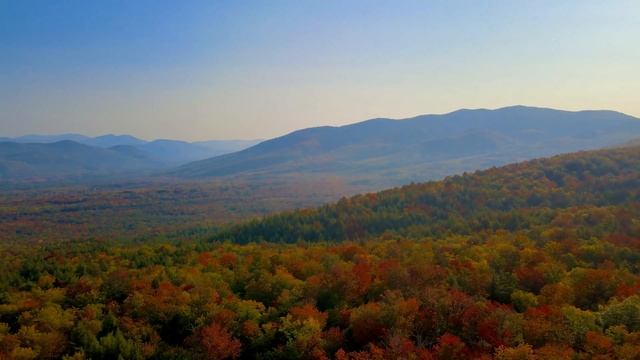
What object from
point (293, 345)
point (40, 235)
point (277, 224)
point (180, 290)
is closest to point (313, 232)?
point (277, 224)

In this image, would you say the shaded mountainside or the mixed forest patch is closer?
the mixed forest patch

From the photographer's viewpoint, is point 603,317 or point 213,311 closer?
point 603,317

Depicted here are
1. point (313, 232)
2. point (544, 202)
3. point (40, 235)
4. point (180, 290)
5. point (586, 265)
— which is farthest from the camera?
point (40, 235)

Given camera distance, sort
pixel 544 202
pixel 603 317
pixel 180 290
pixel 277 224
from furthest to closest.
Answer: pixel 277 224, pixel 544 202, pixel 180 290, pixel 603 317

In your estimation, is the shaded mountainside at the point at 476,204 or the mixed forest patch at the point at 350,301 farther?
the shaded mountainside at the point at 476,204

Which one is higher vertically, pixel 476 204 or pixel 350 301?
pixel 476 204

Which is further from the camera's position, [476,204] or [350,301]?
[476,204]

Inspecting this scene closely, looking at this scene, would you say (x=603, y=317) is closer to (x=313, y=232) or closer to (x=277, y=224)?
(x=313, y=232)

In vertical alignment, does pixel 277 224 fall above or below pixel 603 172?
below
